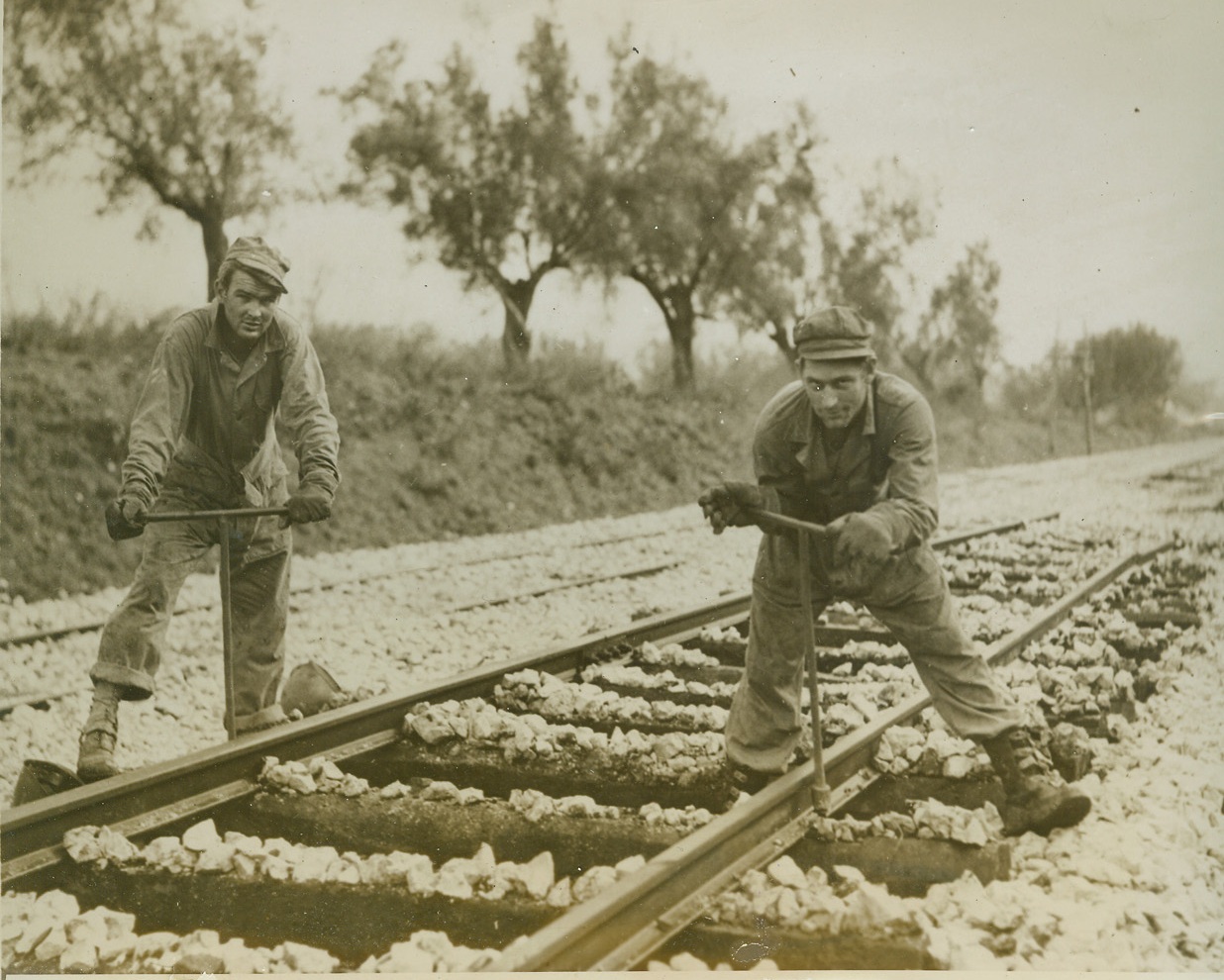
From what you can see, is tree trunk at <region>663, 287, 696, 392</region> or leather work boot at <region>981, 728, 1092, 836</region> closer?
leather work boot at <region>981, 728, 1092, 836</region>

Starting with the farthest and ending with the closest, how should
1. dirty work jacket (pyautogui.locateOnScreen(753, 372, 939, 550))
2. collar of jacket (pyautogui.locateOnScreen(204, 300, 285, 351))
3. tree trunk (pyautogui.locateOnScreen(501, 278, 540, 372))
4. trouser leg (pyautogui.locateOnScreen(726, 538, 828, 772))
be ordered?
tree trunk (pyautogui.locateOnScreen(501, 278, 540, 372)) < collar of jacket (pyautogui.locateOnScreen(204, 300, 285, 351)) < trouser leg (pyautogui.locateOnScreen(726, 538, 828, 772)) < dirty work jacket (pyautogui.locateOnScreen(753, 372, 939, 550))

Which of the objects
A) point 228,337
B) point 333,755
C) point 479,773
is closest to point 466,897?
point 479,773

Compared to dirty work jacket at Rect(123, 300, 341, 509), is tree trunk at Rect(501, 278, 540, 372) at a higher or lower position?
higher

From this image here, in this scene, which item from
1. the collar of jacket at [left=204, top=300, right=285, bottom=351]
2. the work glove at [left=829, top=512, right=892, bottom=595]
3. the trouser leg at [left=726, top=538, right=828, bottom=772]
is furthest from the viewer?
the collar of jacket at [left=204, top=300, right=285, bottom=351]

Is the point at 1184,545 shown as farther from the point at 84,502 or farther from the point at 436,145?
the point at 84,502

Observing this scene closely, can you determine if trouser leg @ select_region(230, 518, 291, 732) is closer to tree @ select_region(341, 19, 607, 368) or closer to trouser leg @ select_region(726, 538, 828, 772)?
tree @ select_region(341, 19, 607, 368)

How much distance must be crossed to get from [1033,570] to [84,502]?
3.89m

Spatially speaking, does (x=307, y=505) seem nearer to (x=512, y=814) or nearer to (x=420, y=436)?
(x=512, y=814)

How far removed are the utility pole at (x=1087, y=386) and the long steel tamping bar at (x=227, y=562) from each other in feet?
9.22

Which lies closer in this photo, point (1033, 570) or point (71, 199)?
point (71, 199)

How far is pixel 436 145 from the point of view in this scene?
447 centimetres

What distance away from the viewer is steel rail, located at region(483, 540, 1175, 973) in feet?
8.48

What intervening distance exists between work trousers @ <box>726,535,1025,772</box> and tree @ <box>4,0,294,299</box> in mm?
2235

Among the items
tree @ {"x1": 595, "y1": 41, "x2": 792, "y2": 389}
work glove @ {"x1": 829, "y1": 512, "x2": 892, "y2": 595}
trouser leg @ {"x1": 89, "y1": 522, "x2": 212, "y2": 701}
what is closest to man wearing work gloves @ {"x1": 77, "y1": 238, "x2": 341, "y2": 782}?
trouser leg @ {"x1": 89, "y1": 522, "x2": 212, "y2": 701}
